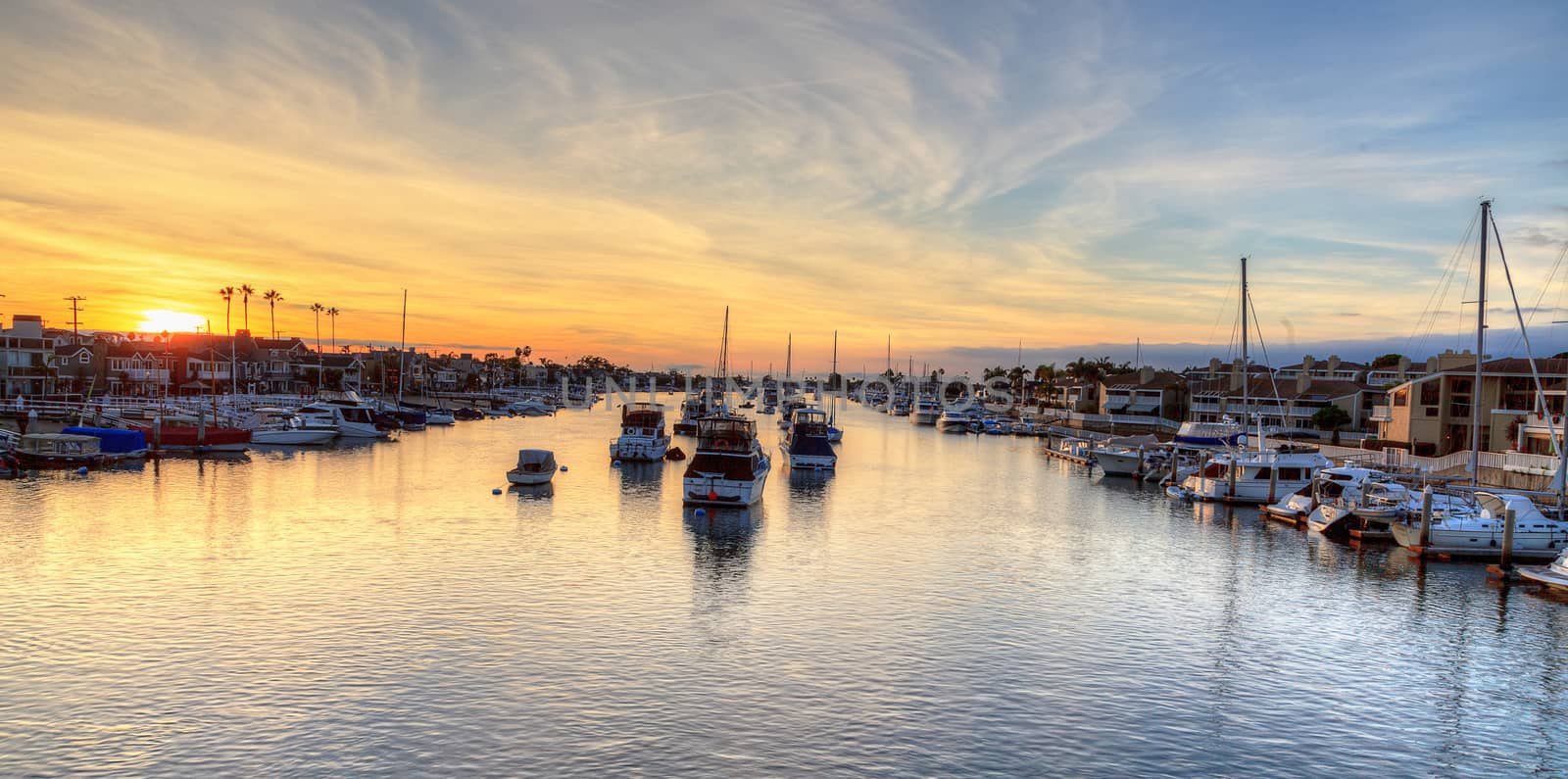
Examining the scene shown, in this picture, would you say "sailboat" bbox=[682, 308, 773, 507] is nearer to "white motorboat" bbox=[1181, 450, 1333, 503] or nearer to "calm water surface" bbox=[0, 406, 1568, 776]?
"calm water surface" bbox=[0, 406, 1568, 776]

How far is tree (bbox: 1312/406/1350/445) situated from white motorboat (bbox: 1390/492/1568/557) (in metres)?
60.9

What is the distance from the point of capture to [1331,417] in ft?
334

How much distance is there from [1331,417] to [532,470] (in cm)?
8590

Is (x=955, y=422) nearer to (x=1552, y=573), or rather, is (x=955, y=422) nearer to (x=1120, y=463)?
(x=1120, y=463)

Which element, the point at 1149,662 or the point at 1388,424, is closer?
the point at 1149,662

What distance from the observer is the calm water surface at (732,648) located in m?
19.9

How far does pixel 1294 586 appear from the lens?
37.5 m

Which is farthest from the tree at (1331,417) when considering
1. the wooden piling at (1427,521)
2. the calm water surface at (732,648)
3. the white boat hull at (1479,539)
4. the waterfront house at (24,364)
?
the waterfront house at (24,364)

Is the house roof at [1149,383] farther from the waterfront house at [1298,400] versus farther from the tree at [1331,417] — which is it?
the tree at [1331,417]

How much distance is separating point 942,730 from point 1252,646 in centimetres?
1319

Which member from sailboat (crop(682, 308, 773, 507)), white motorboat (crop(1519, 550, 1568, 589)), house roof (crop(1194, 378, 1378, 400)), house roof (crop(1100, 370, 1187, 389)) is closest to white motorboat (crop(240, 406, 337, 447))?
sailboat (crop(682, 308, 773, 507))

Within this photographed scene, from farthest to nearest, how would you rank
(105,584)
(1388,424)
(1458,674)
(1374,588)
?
1. (1388,424)
2. (1374,588)
3. (105,584)
4. (1458,674)

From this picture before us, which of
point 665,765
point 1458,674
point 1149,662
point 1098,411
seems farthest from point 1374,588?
point 1098,411

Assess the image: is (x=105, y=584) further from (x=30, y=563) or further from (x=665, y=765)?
(x=665, y=765)
